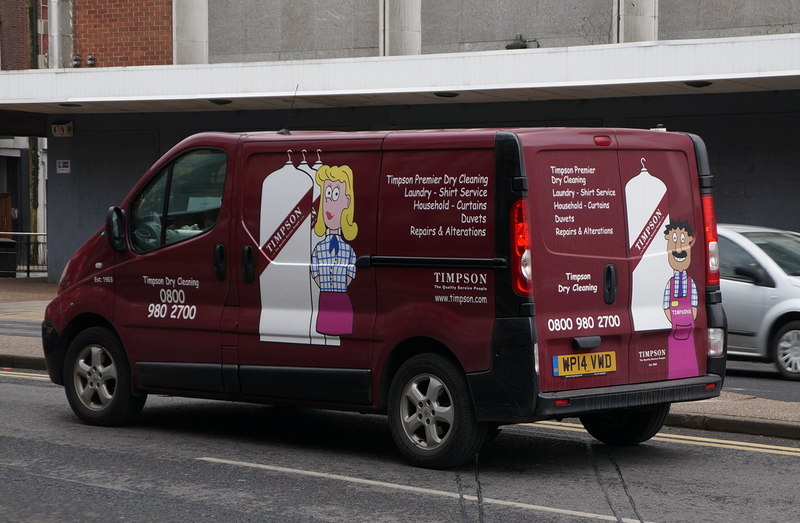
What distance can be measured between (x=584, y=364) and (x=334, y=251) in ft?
5.85

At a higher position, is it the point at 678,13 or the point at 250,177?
the point at 678,13

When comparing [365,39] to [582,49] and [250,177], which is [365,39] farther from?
[250,177]

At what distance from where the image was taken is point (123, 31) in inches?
1078

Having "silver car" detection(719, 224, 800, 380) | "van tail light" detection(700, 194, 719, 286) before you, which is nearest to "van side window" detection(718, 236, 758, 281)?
"silver car" detection(719, 224, 800, 380)

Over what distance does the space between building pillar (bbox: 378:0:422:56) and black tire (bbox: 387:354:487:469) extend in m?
17.5

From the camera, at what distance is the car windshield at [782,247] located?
13.7 metres

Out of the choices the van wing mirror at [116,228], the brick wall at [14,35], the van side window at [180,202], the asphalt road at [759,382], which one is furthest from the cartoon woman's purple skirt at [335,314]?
the brick wall at [14,35]

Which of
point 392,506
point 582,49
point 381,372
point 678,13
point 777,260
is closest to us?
point 392,506

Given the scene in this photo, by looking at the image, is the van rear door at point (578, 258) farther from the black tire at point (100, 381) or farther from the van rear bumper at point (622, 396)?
the black tire at point (100, 381)

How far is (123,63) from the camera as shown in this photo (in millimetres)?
27328

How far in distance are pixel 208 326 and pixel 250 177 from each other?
110 centimetres

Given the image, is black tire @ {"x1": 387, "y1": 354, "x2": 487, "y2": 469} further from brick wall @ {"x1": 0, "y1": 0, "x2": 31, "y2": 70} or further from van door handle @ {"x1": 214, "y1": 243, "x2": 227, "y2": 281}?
brick wall @ {"x1": 0, "y1": 0, "x2": 31, "y2": 70}

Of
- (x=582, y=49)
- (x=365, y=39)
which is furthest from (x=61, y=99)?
(x=582, y=49)

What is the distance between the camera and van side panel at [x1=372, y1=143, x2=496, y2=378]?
7594 mm
